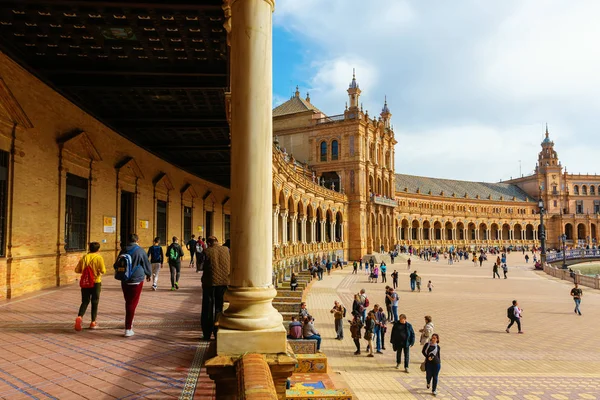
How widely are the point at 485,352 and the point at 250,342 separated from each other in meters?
10.3

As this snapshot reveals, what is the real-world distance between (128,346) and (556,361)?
35.9 ft

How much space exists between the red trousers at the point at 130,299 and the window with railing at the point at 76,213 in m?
8.22

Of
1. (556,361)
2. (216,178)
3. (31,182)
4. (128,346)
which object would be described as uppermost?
(216,178)

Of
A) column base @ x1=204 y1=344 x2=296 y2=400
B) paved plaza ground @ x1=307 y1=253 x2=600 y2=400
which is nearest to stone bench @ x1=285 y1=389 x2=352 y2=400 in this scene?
paved plaza ground @ x1=307 y1=253 x2=600 y2=400

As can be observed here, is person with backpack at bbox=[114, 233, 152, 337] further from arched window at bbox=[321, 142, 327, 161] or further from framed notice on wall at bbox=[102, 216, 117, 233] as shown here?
arched window at bbox=[321, 142, 327, 161]

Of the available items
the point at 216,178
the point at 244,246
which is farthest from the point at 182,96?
the point at 216,178

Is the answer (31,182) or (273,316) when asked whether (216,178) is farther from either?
(273,316)

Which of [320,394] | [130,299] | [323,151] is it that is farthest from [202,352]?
[323,151]

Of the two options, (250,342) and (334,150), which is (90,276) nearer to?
(250,342)

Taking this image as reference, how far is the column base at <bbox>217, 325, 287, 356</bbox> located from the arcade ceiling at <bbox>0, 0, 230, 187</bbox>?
710 cm

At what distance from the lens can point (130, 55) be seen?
11664 mm

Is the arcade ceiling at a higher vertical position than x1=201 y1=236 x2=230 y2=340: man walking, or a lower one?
higher

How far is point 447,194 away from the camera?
8538 centimetres

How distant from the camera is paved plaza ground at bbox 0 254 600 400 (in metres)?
4.36
